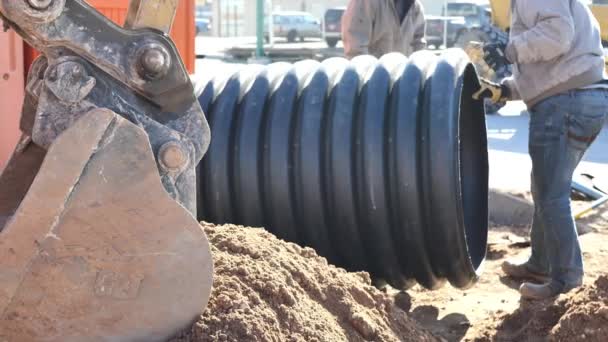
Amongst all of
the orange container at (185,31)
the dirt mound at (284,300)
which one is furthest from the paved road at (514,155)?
the dirt mound at (284,300)

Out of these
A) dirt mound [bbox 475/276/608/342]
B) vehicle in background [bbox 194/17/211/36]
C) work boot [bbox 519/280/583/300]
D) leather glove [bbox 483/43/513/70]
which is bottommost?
vehicle in background [bbox 194/17/211/36]

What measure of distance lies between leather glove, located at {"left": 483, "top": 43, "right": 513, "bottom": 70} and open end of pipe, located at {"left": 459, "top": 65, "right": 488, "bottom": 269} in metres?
0.30

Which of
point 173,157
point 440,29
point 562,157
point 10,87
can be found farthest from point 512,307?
point 440,29

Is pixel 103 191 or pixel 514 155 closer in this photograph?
pixel 103 191

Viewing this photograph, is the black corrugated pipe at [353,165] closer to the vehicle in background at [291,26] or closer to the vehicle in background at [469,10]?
the vehicle in background at [469,10]

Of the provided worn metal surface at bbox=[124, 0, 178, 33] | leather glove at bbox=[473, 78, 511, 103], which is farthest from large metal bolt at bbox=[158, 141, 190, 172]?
leather glove at bbox=[473, 78, 511, 103]

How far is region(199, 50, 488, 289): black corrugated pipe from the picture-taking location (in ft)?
12.7

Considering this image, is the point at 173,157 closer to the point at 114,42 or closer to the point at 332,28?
the point at 114,42

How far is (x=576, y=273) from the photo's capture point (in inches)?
178

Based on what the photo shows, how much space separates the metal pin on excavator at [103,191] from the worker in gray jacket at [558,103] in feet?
8.44

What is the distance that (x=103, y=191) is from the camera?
7.16 feet

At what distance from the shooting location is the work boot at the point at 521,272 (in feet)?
16.5

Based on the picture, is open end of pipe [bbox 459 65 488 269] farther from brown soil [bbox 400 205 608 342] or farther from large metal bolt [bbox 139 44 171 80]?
large metal bolt [bbox 139 44 171 80]

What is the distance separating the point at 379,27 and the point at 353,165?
3.13m
